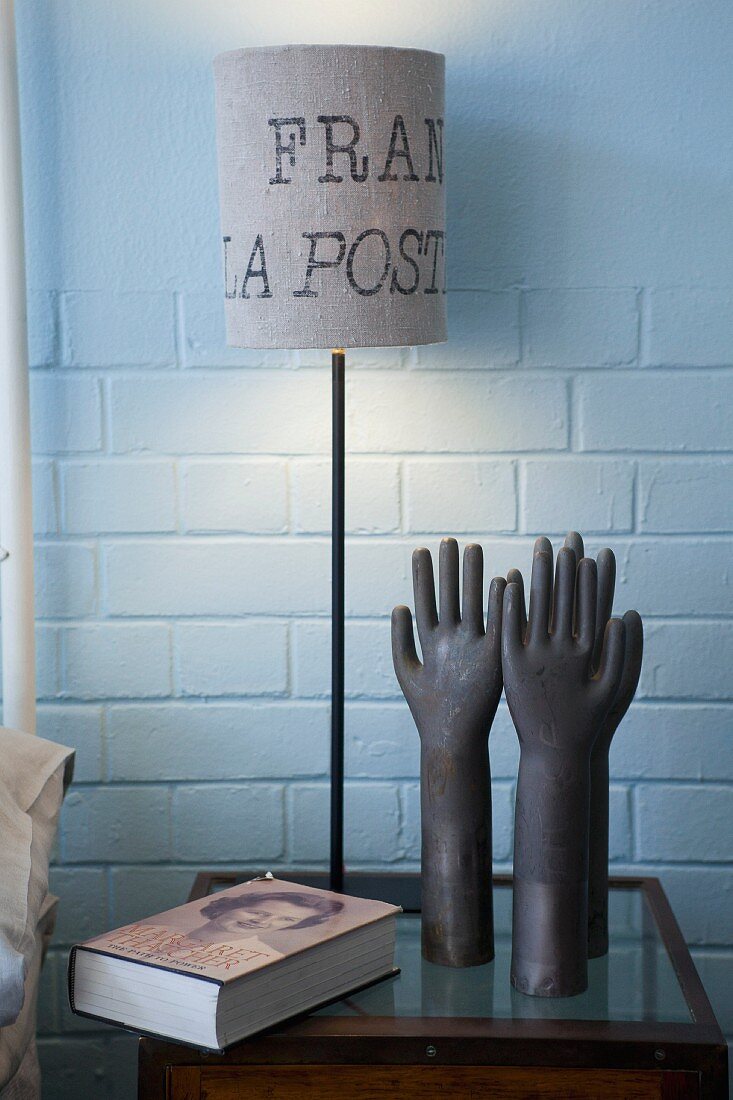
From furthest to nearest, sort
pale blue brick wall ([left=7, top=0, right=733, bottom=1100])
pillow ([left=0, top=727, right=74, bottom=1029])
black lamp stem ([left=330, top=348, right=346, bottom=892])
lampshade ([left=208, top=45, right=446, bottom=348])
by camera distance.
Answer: pale blue brick wall ([left=7, top=0, right=733, bottom=1100])
black lamp stem ([left=330, top=348, right=346, bottom=892])
lampshade ([left=208, top=45, right=446, bottom=348])
pillow ([left=0, top=727, right=74, bottom=1029])

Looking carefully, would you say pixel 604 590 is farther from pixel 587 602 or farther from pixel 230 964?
pixel 230 964

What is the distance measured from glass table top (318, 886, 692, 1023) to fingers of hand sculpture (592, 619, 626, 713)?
27cm

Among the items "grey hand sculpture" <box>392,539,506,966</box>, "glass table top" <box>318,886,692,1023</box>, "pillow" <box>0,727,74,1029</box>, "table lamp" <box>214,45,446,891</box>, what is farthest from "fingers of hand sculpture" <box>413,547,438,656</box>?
"pillow" <box>0,727,74,1029</box>

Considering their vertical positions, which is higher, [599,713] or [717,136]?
[717,136]

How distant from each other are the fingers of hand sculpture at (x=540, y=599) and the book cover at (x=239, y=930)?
299mm

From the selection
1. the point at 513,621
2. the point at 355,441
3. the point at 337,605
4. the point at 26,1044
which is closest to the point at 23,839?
the point at 26,1044

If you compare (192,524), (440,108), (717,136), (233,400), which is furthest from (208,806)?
(717,136)

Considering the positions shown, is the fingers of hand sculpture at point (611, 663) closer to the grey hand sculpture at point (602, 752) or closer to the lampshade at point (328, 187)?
the grey hand sculpture at point (602, 752)

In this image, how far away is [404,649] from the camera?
1.16m

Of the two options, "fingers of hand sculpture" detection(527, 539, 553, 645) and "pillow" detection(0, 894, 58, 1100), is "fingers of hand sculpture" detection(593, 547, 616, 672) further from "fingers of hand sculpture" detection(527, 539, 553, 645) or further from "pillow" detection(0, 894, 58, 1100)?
"pillow" detection(0, 894, 58, 1100)

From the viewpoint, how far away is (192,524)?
1468 millimetres

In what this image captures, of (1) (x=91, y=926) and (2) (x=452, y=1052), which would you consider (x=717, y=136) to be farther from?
(1) (x=91, y=926)

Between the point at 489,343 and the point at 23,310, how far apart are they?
1.83ft

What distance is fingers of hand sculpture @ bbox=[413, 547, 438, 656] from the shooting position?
3.74ft
